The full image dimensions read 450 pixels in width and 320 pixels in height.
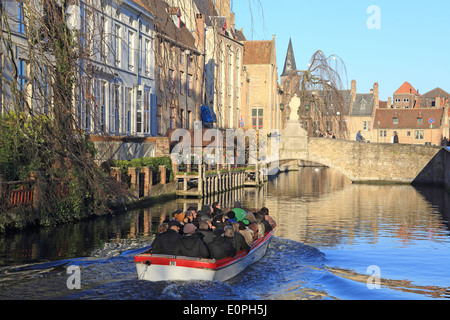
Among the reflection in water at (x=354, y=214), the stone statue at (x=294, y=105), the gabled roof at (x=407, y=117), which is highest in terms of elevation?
the gabled roof at (x=407, y=117)

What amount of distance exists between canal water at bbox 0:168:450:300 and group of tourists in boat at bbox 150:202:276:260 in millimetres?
700

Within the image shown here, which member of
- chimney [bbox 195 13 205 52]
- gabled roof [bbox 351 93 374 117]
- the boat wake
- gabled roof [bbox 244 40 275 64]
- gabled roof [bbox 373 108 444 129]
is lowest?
the boat wake

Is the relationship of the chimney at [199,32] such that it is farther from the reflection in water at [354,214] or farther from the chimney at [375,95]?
the chimney at [375,95]

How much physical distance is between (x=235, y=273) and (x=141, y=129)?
2089cm

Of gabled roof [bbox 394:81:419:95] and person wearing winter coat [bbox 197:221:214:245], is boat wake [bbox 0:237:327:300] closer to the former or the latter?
person wearing winter coat [bbox 197:221:214:245]

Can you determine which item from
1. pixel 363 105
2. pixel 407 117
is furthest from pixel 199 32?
pixel 363 105

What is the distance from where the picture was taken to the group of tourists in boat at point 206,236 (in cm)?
1166

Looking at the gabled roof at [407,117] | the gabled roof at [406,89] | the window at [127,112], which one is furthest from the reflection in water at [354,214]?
the gabled roof at [406,89]

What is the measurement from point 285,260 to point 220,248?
4120 millimetres

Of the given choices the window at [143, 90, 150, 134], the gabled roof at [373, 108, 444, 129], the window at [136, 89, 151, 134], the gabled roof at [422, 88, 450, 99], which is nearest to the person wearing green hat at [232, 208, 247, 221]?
the window at [136, 89, 151, 134]

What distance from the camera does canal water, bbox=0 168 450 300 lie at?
1116cm

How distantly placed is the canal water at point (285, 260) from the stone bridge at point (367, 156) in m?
17.0

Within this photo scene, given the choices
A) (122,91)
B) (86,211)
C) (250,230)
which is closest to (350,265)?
(250,230)
